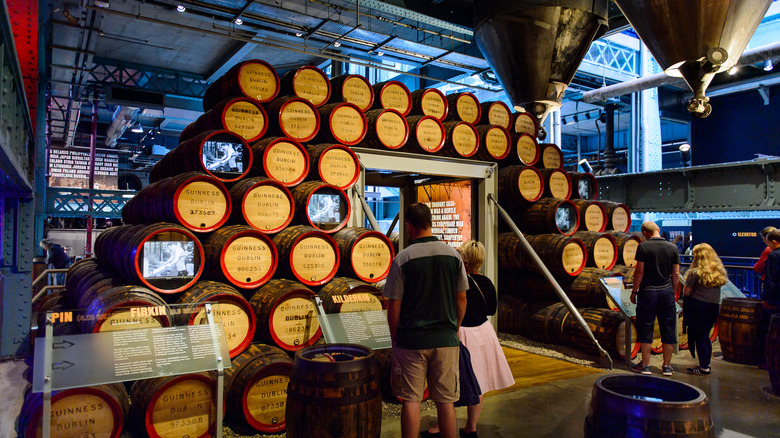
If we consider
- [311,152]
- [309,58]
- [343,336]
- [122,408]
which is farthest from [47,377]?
[309,58]

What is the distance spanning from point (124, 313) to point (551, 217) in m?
5.35

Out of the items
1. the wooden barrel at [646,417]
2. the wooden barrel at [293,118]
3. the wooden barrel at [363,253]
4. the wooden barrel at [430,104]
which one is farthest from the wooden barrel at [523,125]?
the wooden barrel at [646,417]

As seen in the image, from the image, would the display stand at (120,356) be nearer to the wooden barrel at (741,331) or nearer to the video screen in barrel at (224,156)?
the video screen in barrel at (224,156)

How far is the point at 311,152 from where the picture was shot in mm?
5211

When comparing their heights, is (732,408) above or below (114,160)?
below

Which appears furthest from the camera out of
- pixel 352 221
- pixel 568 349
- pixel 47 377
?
pixel 568 349

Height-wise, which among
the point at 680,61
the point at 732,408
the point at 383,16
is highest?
the point at 383,16

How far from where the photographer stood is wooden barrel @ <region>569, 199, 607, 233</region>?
7234mm

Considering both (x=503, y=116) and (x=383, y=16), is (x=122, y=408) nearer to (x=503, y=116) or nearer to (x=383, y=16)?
(x=503, y=116)

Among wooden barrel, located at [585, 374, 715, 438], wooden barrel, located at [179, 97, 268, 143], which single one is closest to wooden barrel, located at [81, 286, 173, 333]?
wooden barrel, located at [179, 97, 268, 143]

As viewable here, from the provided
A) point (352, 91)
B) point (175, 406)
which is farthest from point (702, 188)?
point (175, 406)

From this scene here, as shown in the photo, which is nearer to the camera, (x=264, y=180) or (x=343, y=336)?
(x=343, y=336)

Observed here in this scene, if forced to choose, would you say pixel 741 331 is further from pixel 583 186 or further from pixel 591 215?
pixel 583 186

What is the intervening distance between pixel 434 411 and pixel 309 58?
1073 cm
